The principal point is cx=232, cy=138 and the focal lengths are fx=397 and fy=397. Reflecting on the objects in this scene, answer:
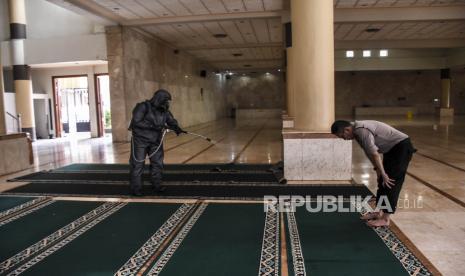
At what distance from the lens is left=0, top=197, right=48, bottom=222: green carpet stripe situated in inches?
174

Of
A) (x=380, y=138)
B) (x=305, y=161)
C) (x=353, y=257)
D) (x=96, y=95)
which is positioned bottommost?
(x=353, y=257)

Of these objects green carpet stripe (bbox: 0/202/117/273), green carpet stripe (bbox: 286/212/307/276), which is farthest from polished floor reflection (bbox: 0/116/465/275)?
green carpet stripe (bbox: 0/202/117/273)

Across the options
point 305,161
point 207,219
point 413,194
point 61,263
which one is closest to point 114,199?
point 207,219

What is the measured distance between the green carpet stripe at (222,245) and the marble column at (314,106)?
1.57 metres

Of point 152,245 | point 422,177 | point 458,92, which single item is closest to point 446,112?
point 458,92

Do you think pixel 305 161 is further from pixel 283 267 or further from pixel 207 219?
pixel 283 267

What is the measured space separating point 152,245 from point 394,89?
94.7ft

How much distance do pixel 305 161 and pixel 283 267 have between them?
2989 millimetres

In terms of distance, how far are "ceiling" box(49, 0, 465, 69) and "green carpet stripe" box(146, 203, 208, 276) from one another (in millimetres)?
7166

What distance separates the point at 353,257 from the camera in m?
2.99

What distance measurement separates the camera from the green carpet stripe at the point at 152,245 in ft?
9.49

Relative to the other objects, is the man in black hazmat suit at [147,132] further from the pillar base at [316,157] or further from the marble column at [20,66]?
A: the marble column at [20,66]

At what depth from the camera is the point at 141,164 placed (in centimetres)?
515

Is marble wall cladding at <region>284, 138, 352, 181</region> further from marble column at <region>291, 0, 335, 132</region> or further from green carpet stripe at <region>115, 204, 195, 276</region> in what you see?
green carpet stripe at <region>115, 204, 195, 276</region>
